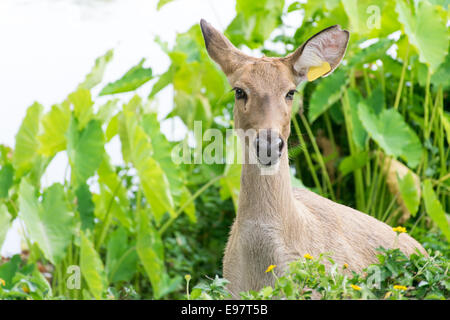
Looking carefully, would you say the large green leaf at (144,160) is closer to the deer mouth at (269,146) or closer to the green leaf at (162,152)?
the green leaf at (162,152)

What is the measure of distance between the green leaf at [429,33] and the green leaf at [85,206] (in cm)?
237

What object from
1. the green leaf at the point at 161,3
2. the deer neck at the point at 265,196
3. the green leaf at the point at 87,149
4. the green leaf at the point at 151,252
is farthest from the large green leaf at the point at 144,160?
the deer neck at the point at 265,196

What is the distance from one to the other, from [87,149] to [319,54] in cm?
206

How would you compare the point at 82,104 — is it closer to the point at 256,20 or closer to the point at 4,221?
the point at 4,221

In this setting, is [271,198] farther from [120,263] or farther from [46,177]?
[46,177]

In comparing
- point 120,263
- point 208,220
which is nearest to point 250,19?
point 208,220

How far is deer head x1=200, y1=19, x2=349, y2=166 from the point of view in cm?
243

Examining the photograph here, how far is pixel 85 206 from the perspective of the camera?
4.38 m

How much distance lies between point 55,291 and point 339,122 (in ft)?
9.05

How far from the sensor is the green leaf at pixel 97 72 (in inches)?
192

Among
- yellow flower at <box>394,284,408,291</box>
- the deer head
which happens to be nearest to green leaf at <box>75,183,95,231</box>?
the deer head

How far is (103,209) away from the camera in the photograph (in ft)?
16.7

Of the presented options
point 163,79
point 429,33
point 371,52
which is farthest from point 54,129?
point 429,33

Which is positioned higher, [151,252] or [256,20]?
[256,20]
